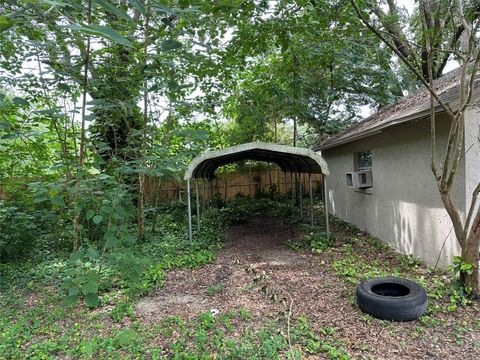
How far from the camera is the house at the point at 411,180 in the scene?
4312 millimetres

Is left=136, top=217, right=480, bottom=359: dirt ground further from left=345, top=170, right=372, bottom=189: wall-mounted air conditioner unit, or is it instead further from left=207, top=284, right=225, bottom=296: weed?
left=345, top=170, right=372, bottom=189: wall-mounted air conditioner unit

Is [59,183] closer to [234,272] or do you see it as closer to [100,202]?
[100,202]

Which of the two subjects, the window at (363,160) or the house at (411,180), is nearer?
the house at (411,180)

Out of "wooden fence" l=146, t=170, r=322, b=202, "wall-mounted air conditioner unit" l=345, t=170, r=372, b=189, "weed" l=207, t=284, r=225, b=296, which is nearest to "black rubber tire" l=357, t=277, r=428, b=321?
"weed" l=207, t=284, r=225, b=296

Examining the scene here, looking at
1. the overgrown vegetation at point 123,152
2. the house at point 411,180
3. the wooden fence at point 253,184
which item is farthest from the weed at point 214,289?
the wooden fence at point 253,184

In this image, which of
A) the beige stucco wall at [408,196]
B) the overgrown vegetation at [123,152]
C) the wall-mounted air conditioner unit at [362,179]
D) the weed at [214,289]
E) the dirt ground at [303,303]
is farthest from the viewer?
the wall-mounted air conditioner unit at [362,179]

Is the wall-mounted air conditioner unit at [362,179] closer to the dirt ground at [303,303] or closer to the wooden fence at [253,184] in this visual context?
the dirt ground at [303,303]

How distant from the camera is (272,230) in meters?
8.71

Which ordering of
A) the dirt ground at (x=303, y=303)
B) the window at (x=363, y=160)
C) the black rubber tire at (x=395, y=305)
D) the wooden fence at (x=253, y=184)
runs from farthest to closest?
the wooden fence at (x=253, y=184) < the window at (x=363, y=160) < the black rubber tire at (x=395, y=305) < the dirt ground at (x=303, y=303)

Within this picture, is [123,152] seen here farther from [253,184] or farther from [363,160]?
[253,184]

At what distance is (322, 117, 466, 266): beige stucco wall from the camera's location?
471 centimetres

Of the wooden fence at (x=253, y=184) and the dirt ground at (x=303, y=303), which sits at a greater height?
the wooden fence at (x=253, y=184)

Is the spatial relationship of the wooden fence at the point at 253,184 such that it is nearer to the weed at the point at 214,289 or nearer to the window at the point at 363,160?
the window at the point at 363,160

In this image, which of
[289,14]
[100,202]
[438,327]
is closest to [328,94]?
[289,14]
